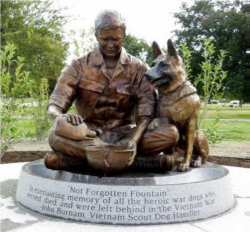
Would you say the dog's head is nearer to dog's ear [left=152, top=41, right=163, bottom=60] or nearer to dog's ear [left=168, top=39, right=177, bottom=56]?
dog's ear [left=168, top=39, right=177, bottom=56]

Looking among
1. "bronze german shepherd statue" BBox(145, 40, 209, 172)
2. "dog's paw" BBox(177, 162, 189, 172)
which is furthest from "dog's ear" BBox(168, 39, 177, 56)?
"dog's paw" BBox(177, 162, 189, 172)

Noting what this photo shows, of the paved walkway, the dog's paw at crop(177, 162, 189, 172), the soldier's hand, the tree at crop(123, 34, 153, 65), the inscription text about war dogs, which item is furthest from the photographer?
the tree at crop(123, 34, 153, 65)

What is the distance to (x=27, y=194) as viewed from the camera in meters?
3.61

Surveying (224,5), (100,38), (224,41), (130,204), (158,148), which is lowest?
(130,204)

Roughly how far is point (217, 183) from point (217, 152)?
587 centimetres

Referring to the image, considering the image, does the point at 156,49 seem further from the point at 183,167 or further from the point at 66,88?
the point at 183,167

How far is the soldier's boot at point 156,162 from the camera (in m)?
3.82

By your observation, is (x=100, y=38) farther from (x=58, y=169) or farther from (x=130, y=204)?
(x=130, y=204)

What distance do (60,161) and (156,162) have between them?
1.07 metres

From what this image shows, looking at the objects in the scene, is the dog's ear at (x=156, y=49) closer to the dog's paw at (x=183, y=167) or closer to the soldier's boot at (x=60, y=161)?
the dog's paw at (x=183, y=167)

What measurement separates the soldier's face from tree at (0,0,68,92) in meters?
14.8

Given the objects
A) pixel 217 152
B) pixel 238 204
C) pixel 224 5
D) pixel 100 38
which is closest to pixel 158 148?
pixel 238 204

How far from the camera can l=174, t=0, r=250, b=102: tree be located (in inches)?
1045

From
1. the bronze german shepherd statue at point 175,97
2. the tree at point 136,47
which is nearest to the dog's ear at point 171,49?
the bronze german shepherd statue at point 175,97
